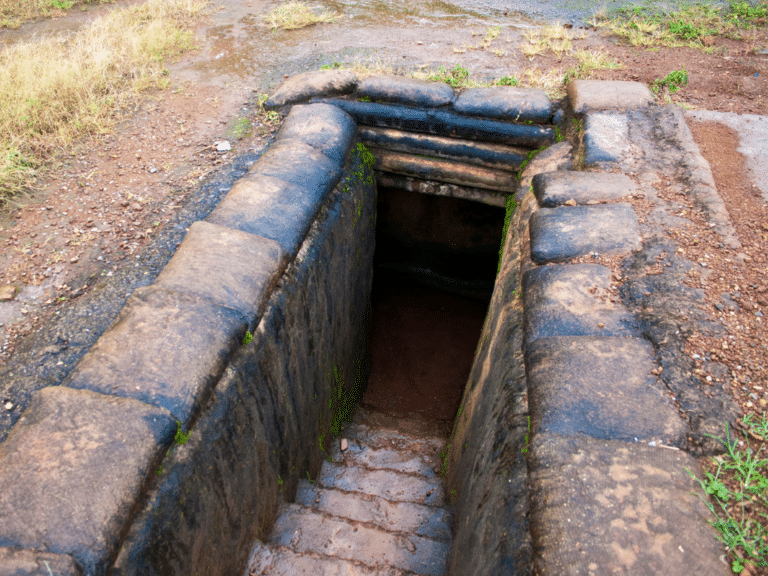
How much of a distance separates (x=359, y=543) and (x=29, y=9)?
292 inches

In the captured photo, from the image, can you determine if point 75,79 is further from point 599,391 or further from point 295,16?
point 599,391

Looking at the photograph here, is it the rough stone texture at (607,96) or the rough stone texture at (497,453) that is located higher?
the rough stone texture at (607,96)

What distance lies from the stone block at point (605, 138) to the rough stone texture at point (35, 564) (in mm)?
2979

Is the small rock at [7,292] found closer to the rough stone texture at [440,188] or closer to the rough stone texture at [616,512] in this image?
the rough stone texture at [616,512]

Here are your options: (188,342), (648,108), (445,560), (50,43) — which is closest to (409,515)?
(445,560)

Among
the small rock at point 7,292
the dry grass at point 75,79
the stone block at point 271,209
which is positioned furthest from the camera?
the dry grass at point 75,79

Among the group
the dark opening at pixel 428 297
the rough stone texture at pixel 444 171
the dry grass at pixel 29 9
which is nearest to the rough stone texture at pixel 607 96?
the rough stone texture at pixel 444 171

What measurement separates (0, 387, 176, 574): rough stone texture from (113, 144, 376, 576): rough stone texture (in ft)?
0.35

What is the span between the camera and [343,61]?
4.30 metres

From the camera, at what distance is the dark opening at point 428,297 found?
448cm

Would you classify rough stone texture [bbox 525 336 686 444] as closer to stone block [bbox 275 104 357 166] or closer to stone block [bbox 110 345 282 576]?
stone block [bbox 110 345 282 576]

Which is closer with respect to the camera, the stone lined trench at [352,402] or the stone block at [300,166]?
the stone lined trench at [352,402]

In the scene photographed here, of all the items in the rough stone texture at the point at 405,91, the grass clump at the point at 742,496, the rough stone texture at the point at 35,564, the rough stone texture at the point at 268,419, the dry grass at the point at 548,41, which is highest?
the dry grass at the point at 548,41

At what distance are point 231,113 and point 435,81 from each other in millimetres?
1705
